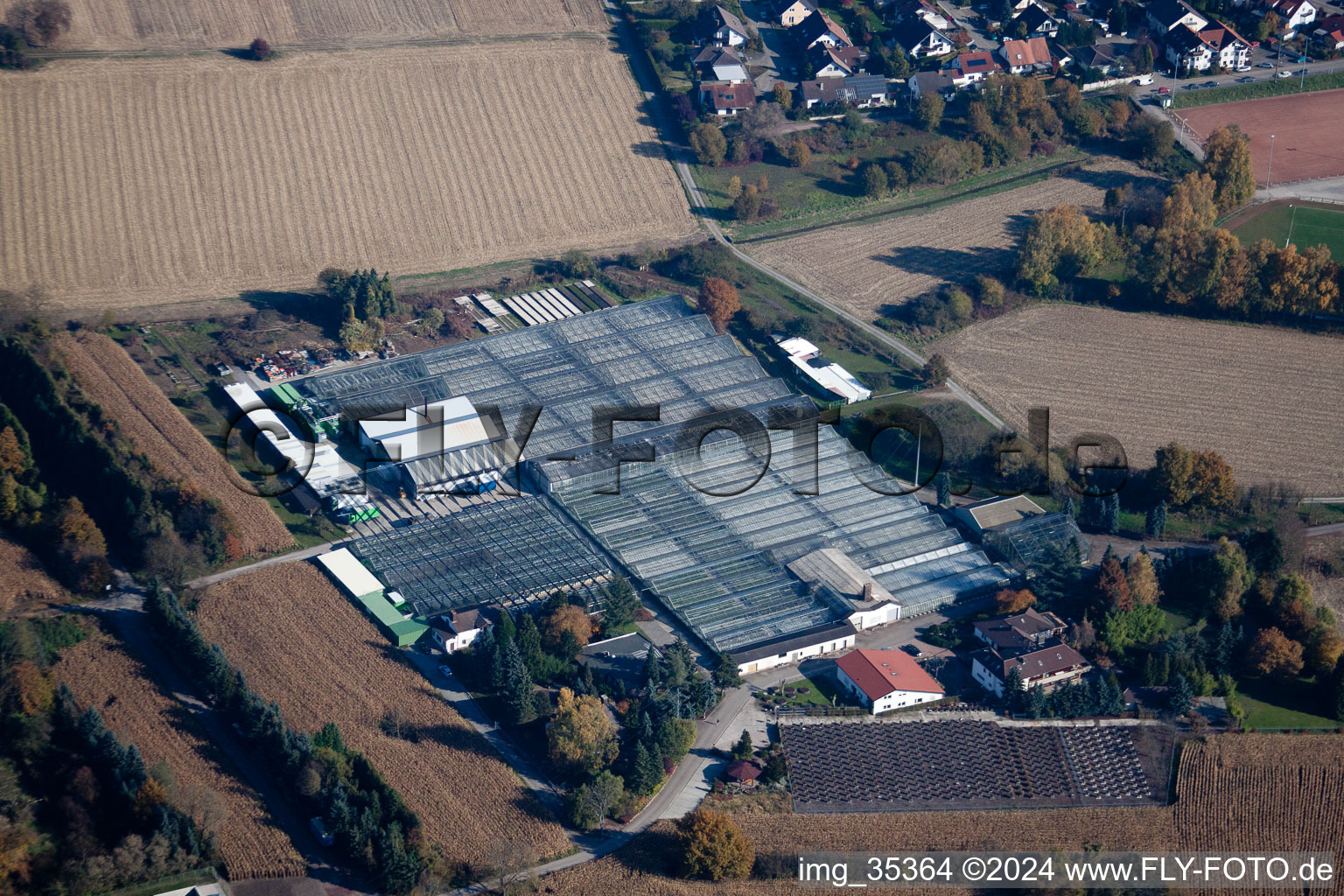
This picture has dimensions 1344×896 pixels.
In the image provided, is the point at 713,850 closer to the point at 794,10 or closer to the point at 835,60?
the point at 835,60

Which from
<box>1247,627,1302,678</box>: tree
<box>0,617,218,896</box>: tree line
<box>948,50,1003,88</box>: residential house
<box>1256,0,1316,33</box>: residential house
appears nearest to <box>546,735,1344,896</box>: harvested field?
<box>1247,627,1302,678</box>: tree

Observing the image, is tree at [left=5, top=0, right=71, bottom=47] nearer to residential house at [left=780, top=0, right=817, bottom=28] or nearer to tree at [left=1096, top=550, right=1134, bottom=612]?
residential house at [left=780, top=0, right=817, bottom=28]

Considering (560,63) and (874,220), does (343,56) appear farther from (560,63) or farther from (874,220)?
(874,220)

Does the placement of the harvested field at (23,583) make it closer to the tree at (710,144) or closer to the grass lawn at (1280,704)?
the grass lawn at (1280,704)

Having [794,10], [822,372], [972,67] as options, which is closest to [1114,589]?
[822,372]

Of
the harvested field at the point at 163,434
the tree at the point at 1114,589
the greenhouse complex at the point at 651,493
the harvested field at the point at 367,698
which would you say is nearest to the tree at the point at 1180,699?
the tree at the point at 1114,589
